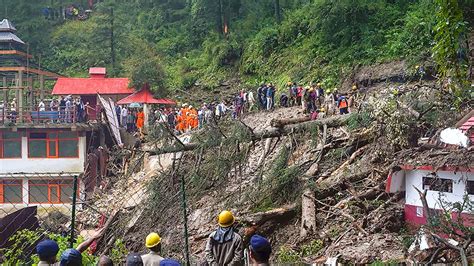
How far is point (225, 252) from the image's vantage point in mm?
7832

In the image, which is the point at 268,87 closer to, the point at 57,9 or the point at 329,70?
the point at 329,70

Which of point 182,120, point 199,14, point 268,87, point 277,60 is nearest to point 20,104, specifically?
point 182,120

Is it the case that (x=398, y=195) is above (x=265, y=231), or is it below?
above

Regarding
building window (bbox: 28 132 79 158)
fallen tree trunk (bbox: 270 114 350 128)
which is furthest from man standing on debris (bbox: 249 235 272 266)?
building window (bbox: 28 132 79 158)

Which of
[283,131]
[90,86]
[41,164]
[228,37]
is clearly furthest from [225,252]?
[228,37]

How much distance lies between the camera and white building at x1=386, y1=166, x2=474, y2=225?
11367mm

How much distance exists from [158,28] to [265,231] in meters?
41.6

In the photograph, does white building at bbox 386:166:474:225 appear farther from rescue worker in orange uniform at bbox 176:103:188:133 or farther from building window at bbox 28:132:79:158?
building window at bbox 28:132:79:158

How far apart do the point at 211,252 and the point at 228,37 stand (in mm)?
36565

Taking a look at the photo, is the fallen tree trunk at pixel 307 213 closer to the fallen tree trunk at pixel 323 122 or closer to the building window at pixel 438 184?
the fallen tree trunk at pixel 323 122

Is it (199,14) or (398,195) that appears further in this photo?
(199,14)

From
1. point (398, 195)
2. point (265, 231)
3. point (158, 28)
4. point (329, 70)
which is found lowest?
point (265, 231)

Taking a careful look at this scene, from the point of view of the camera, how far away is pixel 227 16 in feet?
154

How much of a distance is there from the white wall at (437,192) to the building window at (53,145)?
22.5m
